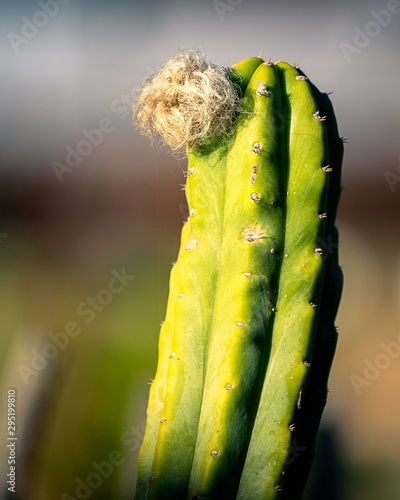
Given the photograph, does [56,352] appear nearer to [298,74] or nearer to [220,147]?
[220,147]

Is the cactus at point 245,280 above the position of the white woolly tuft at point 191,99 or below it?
below

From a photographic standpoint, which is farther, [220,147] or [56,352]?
[56,352]

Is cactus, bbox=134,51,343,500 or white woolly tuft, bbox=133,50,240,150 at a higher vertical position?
white woolly tuft, bbox=133,50,240,150

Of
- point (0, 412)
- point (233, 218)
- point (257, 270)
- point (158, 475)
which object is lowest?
point (0, 412)

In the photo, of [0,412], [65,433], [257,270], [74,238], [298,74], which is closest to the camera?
[257,270]

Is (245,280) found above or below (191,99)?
below

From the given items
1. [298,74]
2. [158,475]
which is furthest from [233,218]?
[158,475]
